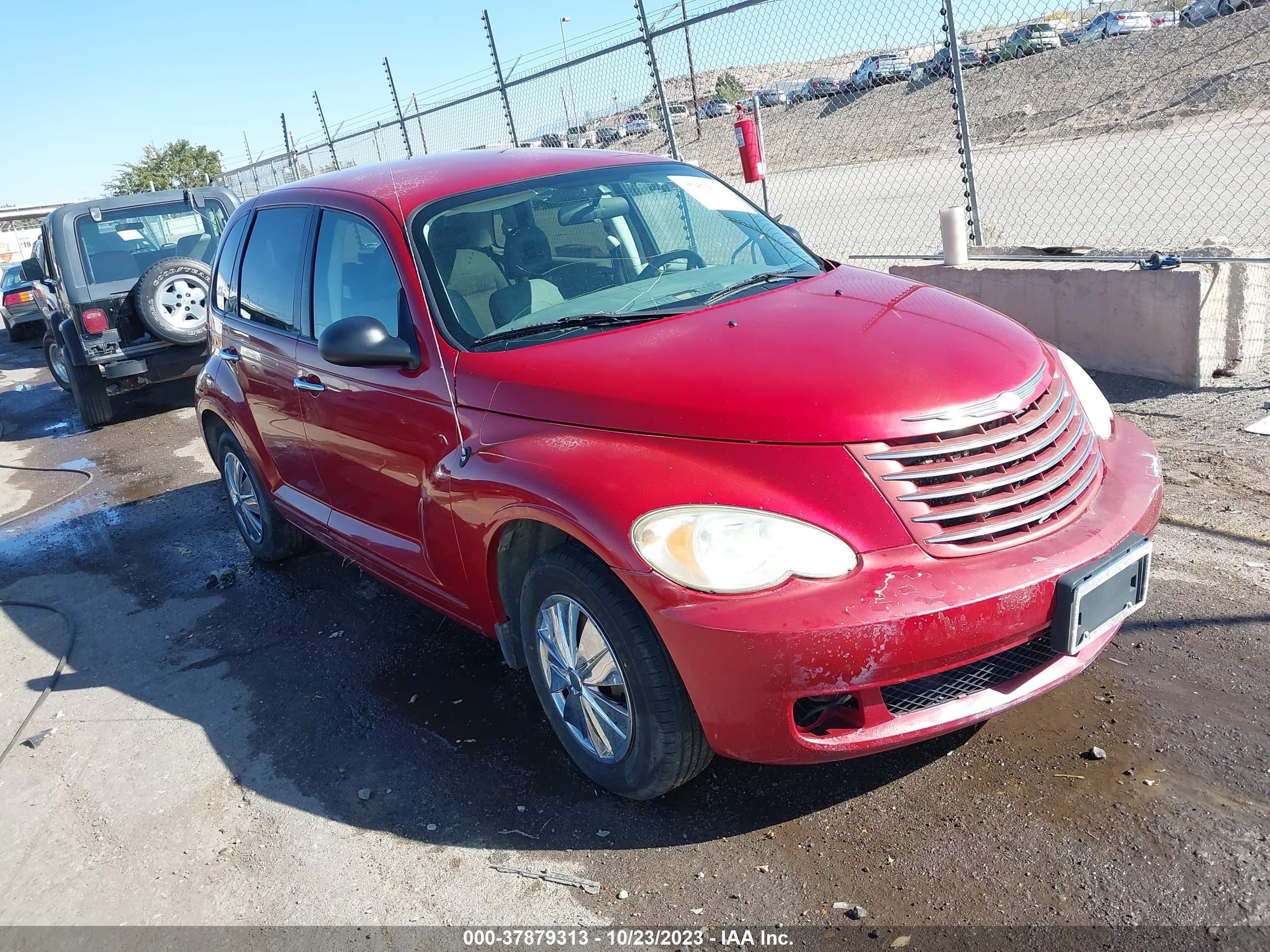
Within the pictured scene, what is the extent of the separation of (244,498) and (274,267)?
162 cm

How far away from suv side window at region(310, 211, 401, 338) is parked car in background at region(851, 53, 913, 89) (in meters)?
4.94

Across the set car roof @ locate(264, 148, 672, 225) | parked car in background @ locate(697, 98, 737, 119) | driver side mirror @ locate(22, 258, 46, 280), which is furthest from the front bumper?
driver side mirror @ locate(22, 258, 46, 280)

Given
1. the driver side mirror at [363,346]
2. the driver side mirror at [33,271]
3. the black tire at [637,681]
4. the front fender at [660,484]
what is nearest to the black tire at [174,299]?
the driver side mirror at [33,271]

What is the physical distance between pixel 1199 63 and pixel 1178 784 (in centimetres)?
1553

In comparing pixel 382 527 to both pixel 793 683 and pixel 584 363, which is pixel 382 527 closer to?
pixel 584 363

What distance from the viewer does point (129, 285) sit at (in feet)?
32.1

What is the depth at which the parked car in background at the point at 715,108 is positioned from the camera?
407 inches

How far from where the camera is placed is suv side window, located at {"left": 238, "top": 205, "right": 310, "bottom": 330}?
172 inches

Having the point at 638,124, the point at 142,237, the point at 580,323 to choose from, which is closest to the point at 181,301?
the point at 142,237

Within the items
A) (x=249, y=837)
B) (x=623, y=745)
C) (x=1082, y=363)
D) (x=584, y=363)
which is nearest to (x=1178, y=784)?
(x=623, y=745)

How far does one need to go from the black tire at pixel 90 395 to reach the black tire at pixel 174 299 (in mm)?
1335

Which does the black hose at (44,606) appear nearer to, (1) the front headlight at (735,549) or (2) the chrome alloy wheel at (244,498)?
(2) the chrome alloy wheel at (244,498)

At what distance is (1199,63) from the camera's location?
14.9 m

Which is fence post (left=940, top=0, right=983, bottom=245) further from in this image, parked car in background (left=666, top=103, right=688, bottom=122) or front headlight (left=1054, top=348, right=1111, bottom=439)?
front headlight (left=1054, top=348, right=1111, bottom=439)
